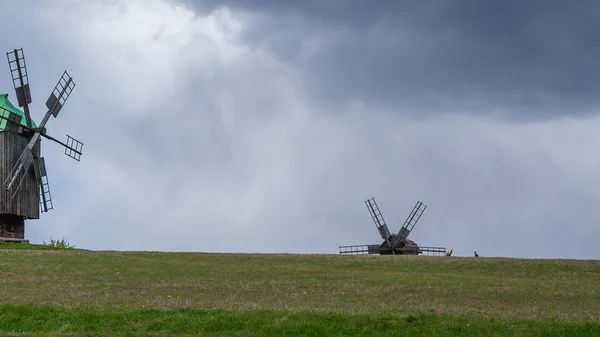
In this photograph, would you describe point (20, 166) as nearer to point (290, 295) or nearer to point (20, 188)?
point (20, 188)

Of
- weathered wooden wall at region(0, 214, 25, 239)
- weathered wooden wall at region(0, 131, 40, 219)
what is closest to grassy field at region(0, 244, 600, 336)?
weathered wooden wall at region(0, 131, 40, 219)

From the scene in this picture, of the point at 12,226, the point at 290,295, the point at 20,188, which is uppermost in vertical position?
the point at 20,188

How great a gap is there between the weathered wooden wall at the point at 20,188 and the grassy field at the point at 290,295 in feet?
39.6

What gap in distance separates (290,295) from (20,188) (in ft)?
128

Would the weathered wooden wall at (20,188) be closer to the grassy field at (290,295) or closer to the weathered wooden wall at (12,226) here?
the weathered wooden wall at (12,226)

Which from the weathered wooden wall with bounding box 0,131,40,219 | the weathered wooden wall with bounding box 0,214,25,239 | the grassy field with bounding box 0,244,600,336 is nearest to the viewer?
the grassy field with bounding box 0,244,600,336

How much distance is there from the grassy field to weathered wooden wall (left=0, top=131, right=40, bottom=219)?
12081 mm

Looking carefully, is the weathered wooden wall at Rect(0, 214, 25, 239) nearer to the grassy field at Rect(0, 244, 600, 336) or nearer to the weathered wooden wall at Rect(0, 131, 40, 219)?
the weathered wooden wall at Rect(0, 131, 40, 219)

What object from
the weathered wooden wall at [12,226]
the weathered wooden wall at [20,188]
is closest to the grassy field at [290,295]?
the weathered wooden wall at [20,188]

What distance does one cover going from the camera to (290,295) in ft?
108

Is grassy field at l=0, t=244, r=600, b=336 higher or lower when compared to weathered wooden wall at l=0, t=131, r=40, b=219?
lower

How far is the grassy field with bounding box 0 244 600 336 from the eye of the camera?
78.1 ft

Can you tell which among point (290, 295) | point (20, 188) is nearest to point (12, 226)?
point (20, 188)

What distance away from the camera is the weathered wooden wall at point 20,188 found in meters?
63.5
